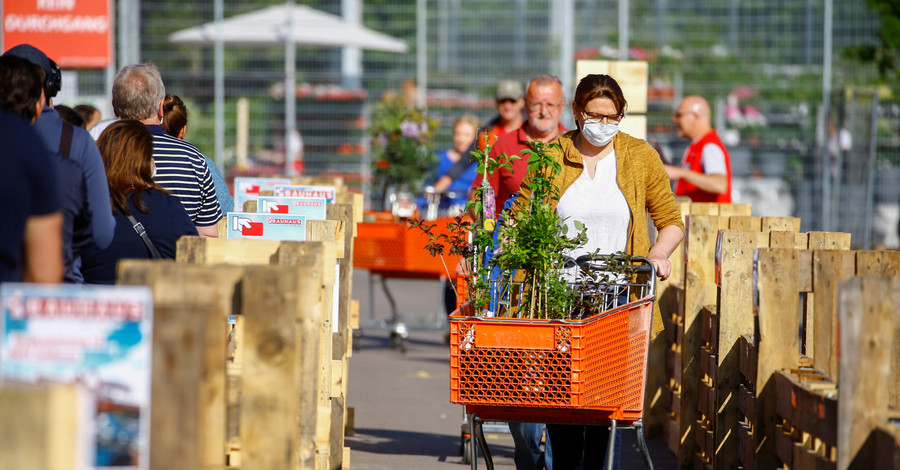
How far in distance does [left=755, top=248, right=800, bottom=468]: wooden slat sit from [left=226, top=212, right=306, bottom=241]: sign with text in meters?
1.97

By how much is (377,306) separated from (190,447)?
474 inches

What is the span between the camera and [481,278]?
4.93 metres

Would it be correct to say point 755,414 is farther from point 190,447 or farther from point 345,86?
point 345,86

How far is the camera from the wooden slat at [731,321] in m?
5.50

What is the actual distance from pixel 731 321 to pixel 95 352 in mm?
3422

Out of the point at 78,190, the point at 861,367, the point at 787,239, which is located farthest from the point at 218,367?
the point at 787,239

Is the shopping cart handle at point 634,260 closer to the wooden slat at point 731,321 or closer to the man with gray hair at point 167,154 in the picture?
the wooden slat at point 731,321

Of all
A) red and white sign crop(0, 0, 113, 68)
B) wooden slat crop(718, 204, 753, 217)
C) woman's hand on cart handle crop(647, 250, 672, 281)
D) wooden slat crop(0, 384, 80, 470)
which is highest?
red and white sign crop(0, 0, 113, 68)

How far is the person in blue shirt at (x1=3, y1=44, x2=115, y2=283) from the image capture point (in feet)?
13.2

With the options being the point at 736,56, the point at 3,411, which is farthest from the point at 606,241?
the point at 736,56

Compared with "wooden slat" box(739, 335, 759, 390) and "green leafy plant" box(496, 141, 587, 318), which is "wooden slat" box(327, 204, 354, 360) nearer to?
"green leafy plant" box(496, 141, 587, 318)

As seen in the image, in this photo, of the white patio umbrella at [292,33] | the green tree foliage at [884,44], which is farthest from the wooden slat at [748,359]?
the green tree foliage at [884,44]

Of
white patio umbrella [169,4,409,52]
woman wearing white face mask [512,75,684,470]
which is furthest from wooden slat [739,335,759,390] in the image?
white patio umbrella [169,4,409,52]

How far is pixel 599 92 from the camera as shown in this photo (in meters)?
5.18
